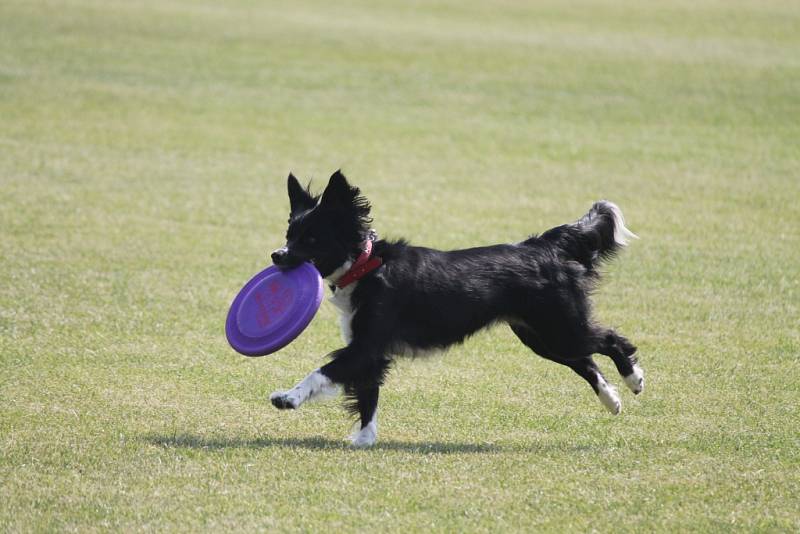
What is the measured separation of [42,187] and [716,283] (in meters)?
9.45

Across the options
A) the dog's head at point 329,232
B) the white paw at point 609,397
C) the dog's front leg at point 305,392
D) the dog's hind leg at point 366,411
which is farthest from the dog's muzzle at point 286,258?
the white paw at point 609,397

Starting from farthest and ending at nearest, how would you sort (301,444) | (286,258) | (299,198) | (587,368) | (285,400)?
1. (587,368)
2. (299,198)
3. (286,258)
4. (301,444)
5. (285,400)

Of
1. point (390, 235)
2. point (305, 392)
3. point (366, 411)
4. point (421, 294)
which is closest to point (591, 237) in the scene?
point (421, 294)

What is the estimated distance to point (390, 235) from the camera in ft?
47.2

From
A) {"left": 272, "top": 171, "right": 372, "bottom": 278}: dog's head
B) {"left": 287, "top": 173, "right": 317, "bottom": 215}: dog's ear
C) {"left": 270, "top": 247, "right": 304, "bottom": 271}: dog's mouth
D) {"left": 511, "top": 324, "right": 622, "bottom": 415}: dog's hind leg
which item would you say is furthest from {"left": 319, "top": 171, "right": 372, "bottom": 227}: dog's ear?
{"left": 511, "top": 324, "right": 622, "bottom": 415}: dog's hind leg

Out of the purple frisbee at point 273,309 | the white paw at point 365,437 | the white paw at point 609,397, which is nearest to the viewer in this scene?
the white paw at point 365,437

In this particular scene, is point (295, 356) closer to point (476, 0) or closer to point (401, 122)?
point (401, 122)

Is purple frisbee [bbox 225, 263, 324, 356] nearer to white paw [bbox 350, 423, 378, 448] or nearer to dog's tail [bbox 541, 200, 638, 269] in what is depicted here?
white paw [bbox 350, 423, 378, 448]

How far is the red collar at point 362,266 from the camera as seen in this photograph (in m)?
7.39

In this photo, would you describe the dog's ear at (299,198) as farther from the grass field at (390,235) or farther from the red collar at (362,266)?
the grass field at (390,235)

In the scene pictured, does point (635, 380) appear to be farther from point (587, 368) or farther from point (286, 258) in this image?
point (286, 258)

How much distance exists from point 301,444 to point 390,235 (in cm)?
735

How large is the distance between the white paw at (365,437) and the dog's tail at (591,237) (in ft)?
6.10

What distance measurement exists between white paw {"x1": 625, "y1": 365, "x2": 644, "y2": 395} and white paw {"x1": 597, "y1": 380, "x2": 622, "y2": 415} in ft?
0.75
